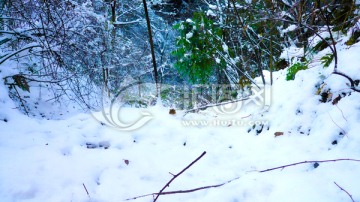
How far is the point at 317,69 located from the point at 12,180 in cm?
295

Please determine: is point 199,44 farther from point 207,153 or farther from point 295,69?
point 207,153

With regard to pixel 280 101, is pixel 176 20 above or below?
above

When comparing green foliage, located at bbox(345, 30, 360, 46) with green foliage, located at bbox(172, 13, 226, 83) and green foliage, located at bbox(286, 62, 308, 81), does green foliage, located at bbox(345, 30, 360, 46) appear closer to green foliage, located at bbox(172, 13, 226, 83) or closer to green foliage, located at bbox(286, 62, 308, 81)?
green foliage, located at bbox(286, 62, 308, 81)

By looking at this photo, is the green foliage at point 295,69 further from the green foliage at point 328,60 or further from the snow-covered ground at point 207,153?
the green foliage at point 328,60

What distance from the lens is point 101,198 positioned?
1.82 m

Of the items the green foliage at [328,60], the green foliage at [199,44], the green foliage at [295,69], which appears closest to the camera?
the green foliage at [328,60]

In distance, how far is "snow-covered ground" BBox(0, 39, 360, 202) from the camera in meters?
1.70

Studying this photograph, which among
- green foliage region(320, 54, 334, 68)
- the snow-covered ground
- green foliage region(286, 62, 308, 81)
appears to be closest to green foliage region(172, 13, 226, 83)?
green foliage region(286, 62, 308, 81)

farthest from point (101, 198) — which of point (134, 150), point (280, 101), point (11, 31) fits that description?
point (11, 31)

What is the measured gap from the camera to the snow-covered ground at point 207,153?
170 cm

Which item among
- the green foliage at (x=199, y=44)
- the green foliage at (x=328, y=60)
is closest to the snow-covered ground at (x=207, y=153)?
the green foliage at (x=328, y=60)

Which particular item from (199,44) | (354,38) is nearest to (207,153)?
(354,38)

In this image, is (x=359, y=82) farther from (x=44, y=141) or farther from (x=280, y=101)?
(x=44, y=141)

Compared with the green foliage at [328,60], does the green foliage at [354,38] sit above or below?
above
